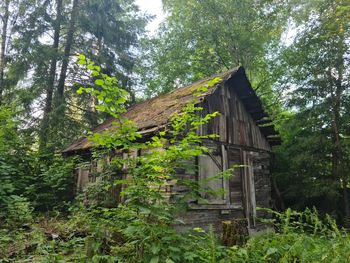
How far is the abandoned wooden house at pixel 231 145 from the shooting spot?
8688 mm

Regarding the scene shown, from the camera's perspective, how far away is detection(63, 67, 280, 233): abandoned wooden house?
8.69 meters

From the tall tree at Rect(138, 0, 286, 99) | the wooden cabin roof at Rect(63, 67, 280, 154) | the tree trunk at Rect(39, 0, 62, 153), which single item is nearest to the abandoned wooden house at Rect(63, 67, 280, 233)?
the wooden cabin roof at Rect(63, 67, 280, 154)

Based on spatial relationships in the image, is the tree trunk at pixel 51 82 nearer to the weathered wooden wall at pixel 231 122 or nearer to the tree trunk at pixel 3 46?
the tree trunk at pixel 3 46

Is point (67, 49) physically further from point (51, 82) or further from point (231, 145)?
point (231, 145)

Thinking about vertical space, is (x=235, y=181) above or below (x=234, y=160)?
below

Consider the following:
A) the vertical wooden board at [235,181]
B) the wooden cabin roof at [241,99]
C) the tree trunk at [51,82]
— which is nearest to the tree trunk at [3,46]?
the tree trunk at [51,82]

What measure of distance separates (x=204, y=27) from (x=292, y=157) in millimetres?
10134

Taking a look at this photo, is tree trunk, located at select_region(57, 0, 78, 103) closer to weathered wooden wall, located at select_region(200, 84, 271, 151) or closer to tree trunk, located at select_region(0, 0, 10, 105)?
tree trunk, located at select_region(0, 0, 10, 105)

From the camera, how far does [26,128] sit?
1442 centimetres

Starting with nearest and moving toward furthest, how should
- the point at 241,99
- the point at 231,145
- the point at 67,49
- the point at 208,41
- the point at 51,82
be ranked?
the point at 231,145
the point at 241,99
the point at 51,82
the point at 67,49
the point at 208,41

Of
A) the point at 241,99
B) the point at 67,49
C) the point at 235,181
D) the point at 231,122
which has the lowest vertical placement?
the point at 235,181

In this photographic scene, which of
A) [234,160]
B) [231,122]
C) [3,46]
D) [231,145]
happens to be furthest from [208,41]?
[3,46]

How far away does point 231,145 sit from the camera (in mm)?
9844

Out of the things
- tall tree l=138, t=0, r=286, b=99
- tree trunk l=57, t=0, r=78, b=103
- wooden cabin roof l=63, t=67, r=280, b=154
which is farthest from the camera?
tall tree l=138, t=0, r=286, b=99
